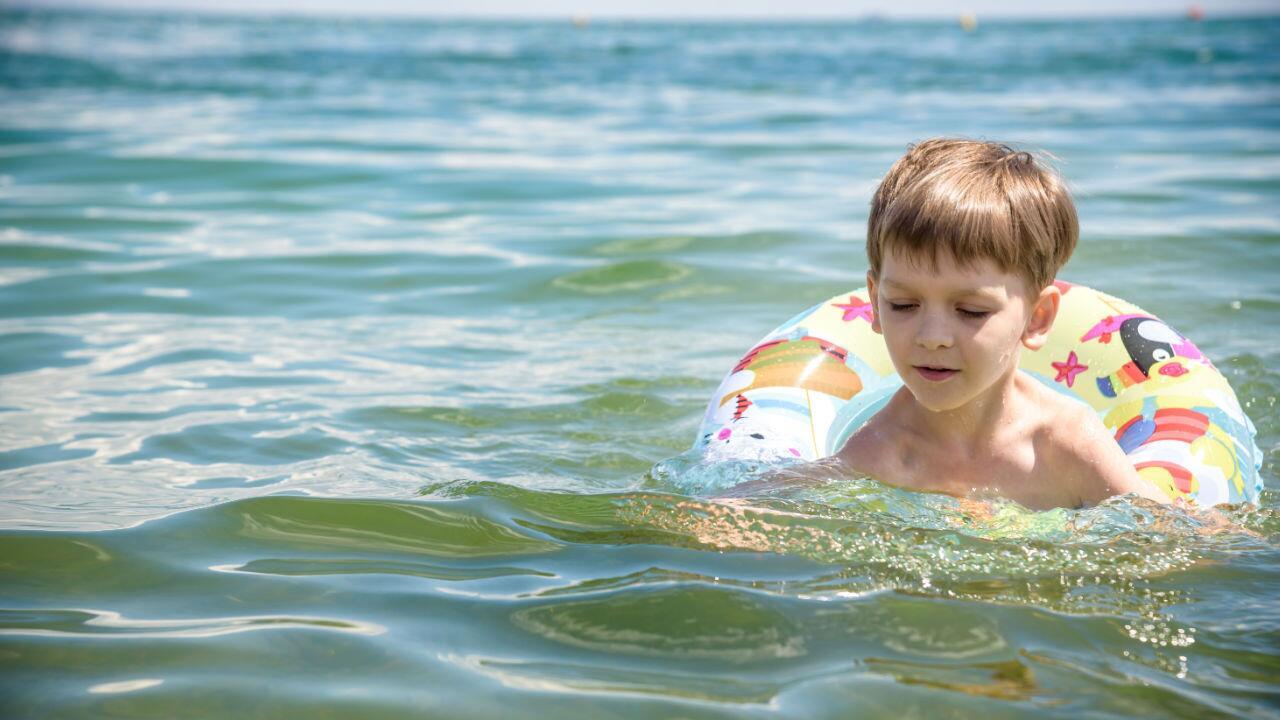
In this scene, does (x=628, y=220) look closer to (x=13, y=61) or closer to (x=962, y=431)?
(x=962, y=431)

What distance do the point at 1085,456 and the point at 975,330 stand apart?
1.51 ft

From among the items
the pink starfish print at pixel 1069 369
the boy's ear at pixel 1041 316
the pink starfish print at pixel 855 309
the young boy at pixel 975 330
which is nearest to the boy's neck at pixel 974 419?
the young boy at pixel 975 330

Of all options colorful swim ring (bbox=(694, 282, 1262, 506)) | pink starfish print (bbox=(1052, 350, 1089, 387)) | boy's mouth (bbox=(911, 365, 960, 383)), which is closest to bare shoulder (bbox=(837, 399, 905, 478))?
colorful swim ring (bbox=(694, 282, 1262, 506))

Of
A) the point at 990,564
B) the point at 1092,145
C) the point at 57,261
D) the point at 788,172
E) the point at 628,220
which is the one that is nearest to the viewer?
the point at 990,564

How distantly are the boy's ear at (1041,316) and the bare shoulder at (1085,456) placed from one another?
20cm

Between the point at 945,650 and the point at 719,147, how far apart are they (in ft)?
30.3

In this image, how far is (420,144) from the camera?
11742 mm

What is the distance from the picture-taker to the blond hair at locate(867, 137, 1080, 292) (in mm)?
2754

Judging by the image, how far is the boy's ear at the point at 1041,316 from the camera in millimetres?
2904

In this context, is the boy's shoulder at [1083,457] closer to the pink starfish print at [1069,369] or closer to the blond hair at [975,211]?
the blond hair at [975,211]

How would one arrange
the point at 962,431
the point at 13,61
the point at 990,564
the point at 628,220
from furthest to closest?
the point at 13,61 → the point at 628,220 → the point at 962,431 → the point at 990,564

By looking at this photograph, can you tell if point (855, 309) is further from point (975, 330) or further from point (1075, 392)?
point (975, 330)

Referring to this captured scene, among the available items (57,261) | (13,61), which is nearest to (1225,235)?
(57,261)

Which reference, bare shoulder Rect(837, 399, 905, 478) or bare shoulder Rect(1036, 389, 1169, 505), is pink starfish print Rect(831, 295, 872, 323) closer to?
bare shoulder Rect(837, 399, 905, 478)
